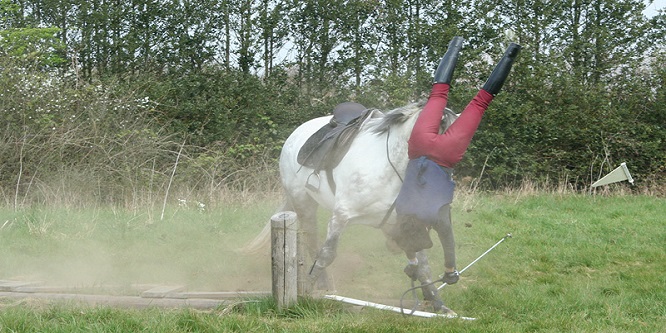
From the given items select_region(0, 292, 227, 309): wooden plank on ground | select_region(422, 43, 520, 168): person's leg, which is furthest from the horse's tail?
select_region(422, 43, 520, 168): person's leg

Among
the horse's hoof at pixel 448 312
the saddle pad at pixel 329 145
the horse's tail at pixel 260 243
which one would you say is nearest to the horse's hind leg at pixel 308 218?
the horse's tail at pixel 260 243

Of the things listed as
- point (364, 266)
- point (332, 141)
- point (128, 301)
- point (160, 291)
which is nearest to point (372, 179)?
point (332, 141)

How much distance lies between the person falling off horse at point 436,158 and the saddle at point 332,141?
0.87m

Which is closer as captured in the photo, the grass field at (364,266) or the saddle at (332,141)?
the grass field at (364,266)

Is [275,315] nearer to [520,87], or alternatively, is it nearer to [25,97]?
[25,97]

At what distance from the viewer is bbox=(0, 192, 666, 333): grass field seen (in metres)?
5.59

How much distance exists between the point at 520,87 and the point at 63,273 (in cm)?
1329

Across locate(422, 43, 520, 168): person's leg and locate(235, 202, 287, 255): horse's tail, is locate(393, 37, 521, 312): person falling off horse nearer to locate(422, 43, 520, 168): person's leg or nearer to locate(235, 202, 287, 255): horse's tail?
locate(422, 43, 520, 168): person's leg

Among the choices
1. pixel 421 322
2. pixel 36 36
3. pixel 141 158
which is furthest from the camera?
pixel 36 36

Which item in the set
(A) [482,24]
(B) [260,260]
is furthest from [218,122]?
(B) [260,260]

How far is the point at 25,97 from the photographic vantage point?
1545 centimetres

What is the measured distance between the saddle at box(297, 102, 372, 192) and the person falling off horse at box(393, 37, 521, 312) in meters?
0.87

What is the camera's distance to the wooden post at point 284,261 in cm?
589

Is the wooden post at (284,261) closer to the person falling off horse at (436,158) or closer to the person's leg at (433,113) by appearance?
the person falling off horse at (436,158)
